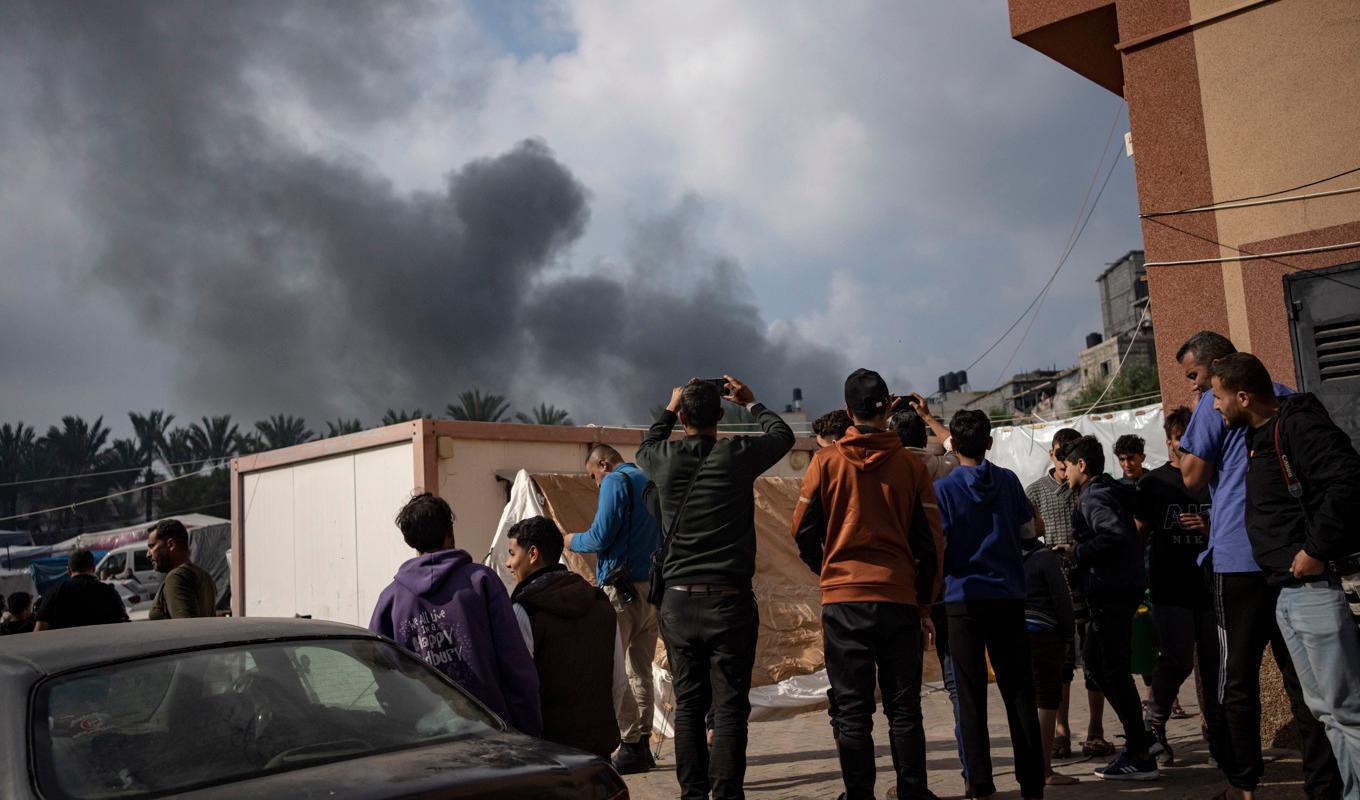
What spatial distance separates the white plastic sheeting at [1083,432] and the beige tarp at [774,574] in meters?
7.09

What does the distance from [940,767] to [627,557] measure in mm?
2267

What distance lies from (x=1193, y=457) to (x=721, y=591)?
210 cm

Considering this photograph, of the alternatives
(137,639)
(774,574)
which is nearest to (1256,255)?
(774,574)

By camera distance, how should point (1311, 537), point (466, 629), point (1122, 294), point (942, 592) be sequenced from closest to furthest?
point (1311, 537), point (466, 629), point (942, 592), point (1122, 294)

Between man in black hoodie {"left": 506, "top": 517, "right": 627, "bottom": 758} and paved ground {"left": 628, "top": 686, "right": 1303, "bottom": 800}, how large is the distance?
1764 millimetres

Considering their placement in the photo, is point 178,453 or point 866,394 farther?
point 178,453

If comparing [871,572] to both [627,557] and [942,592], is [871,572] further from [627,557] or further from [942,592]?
[627,557]

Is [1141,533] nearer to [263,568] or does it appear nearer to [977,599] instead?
[977,599]

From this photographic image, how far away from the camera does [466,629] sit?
387 centimetres

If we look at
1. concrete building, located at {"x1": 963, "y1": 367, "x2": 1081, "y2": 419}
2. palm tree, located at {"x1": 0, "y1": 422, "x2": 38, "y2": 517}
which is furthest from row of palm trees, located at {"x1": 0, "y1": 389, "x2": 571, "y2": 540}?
concrete building, located at {"x1": 963, "y1": 367, "x2": 1081, "y2": 419}

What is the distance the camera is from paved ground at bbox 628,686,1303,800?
5.14m

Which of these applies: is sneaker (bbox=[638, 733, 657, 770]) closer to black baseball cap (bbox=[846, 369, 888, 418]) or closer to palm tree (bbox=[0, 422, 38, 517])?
black baseball cap (bbox=[846, 369, 888, 418])

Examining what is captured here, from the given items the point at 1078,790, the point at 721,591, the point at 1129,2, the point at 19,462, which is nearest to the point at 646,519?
the point at 721,591

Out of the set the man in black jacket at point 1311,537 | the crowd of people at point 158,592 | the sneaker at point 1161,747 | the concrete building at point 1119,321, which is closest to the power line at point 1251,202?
the man in black jacket at point 1311,537
